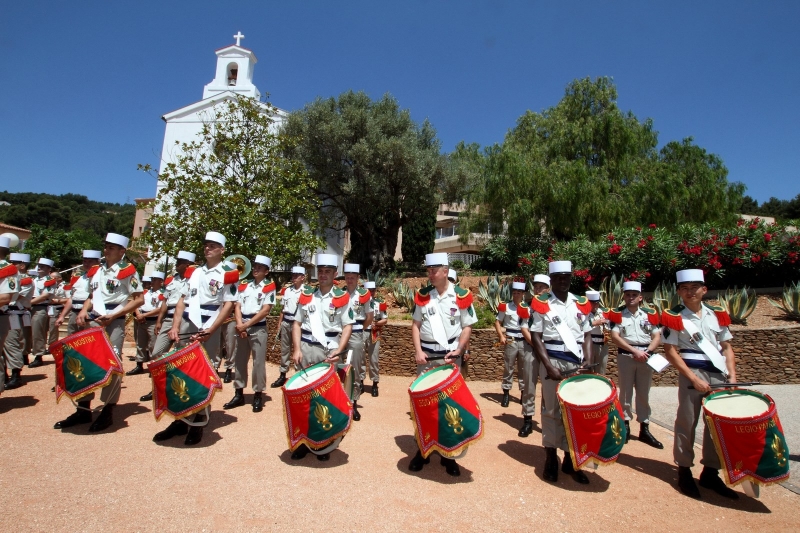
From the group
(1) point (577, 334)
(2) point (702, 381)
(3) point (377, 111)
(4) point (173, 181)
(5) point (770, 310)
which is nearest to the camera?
(2) point (702, 381)

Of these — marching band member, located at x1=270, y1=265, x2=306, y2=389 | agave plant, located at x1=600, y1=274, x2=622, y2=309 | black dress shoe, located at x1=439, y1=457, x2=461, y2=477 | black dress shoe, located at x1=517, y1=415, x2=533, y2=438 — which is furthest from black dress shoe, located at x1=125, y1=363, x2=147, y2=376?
agave plant, located at x1=600, y1=274, x2=622, y2=309

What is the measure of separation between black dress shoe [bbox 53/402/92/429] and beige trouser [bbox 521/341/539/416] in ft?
17.6

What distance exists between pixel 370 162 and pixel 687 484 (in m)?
18.4

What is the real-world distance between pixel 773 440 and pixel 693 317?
1.23 m

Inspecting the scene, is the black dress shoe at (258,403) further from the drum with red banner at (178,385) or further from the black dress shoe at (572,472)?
the black dress shoe at (572,472)

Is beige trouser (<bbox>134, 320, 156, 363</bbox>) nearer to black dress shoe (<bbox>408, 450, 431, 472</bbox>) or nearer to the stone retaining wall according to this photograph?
the stone retaining wall

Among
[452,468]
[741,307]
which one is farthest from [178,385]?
[741,307]

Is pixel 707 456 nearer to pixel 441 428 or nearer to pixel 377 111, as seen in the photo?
pixel 441 428

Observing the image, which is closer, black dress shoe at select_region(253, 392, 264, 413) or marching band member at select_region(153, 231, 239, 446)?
marching band member at select_region(153, 231, 239, 446)

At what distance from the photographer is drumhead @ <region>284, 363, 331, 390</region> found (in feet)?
15.6

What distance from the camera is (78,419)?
5.58 meters

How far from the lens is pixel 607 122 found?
21.8 meters

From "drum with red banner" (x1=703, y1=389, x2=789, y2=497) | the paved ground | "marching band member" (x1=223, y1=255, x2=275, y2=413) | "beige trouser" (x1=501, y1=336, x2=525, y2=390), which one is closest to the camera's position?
the paved ground

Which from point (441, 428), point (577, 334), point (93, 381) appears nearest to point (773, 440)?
point (577, 334)
